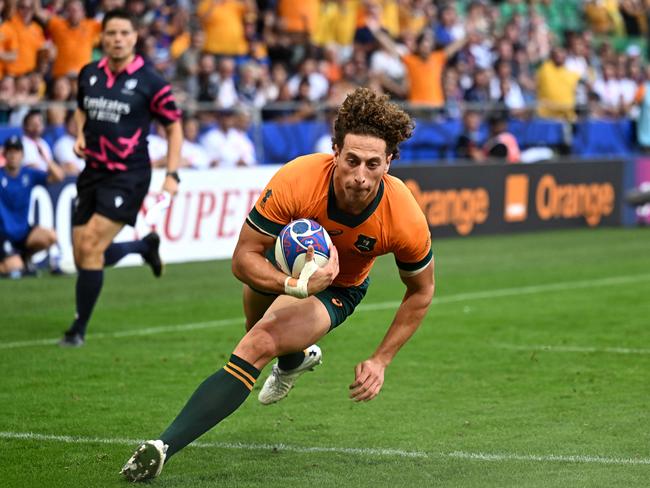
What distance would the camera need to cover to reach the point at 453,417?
732 centimetres

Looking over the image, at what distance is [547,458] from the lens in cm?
624

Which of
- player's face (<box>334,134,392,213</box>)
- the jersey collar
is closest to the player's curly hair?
player's face (<box>334,134,392,213</box>)

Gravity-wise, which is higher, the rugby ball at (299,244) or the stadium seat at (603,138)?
the rugby ball at (299,244)

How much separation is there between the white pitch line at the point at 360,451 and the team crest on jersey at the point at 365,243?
104 cm

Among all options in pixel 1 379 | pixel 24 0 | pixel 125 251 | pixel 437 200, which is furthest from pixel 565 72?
pixel 1 379

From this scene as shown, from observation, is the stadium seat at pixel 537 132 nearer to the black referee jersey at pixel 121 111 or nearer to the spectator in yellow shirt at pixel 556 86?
the spectator in yellow shirt at pixel 556 86

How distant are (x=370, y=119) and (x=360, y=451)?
68.8 inches

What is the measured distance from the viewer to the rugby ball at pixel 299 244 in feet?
18.7

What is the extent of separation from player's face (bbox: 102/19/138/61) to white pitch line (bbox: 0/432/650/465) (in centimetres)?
386

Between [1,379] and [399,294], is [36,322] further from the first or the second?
[399,294]

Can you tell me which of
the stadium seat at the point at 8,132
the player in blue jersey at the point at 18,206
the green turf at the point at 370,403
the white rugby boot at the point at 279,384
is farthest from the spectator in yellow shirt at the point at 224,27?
the white rugby boot at the point at 279,384

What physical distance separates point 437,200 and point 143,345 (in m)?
9.34

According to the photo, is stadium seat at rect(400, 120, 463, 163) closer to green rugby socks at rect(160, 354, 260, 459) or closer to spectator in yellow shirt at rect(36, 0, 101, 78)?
spectator in yellow shirt at rect(36, 0, 101, 78)

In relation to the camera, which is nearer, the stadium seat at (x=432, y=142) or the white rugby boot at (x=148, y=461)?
the white rugby boot at (x=148, y=461)
